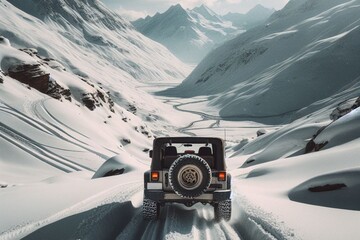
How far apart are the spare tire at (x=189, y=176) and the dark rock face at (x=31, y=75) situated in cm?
5106

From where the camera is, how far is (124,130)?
6569 centimetres

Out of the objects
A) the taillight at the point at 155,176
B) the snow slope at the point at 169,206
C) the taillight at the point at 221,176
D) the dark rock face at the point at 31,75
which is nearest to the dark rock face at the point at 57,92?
the dark rock face at the point at 31,75

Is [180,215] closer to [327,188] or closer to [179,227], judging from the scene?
[179,227]

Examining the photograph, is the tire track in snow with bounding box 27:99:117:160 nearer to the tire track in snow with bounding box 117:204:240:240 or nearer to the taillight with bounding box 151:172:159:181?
the tire track in snow with bounding box 117:204:240:240

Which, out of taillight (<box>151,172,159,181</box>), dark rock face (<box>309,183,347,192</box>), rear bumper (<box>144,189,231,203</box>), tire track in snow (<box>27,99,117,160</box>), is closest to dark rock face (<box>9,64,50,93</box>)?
tire track in snow (<box>27,99,117,160</box>)

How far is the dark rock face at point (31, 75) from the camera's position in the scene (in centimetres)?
5425

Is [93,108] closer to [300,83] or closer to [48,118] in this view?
[48,118]

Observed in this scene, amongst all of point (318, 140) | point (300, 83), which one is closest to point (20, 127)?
point (318, 140)

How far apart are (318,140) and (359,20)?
172 m

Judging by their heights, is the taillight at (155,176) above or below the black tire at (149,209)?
above

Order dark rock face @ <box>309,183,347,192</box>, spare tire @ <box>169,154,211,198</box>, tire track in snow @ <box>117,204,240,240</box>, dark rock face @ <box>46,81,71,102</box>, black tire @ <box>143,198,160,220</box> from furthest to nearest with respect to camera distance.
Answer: dark rock face @ <box>46,81,71,102</box>, dark rock face @ <box>309,183,347,192</box>, black tire @ <box>143,198,160,220</box>, spare tire @ <box>169,154,211,198</box>, tire track in snow @ <box>117,204,240,240</box>

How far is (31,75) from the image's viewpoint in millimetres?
54719

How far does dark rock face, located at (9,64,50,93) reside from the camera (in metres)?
54.2

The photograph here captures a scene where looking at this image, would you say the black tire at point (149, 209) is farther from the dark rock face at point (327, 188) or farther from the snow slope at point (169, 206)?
the dark rock face at point (327, 188)
